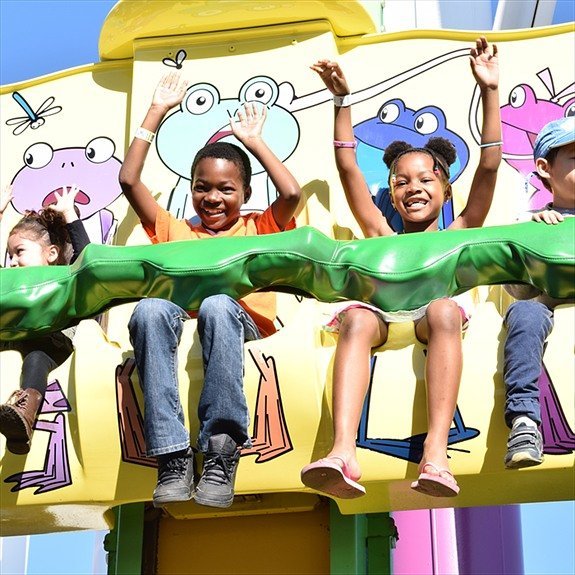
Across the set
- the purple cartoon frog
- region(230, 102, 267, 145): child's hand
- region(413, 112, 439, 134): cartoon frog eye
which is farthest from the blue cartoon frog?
the purple cartoon frog

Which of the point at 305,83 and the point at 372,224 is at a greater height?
the point at 305,83

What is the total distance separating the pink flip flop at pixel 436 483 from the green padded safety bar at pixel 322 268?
0.39 metres

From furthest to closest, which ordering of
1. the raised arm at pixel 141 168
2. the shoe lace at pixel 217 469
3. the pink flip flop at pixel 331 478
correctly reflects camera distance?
the raised arm at pixel 141 168
the shoe lace at pixel 217 469
the pink flip flop at pixel 331 478

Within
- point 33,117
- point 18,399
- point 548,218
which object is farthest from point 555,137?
point 33,117

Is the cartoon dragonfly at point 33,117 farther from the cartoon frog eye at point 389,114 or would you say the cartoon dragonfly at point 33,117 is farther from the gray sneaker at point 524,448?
the gray sneaker at point 524,448

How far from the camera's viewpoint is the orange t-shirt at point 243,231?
3.59 meters

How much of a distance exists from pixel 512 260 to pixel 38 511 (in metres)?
1.37

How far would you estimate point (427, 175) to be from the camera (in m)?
3.77

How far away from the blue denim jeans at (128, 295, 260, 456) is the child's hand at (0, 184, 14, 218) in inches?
53.2

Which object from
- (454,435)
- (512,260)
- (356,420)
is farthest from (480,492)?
(512,260)

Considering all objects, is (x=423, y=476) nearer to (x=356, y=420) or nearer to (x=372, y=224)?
(x=356, y=420)

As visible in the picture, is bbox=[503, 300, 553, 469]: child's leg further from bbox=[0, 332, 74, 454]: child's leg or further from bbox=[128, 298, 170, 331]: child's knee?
bbox=[0, 332, 74, 454]: child's leg

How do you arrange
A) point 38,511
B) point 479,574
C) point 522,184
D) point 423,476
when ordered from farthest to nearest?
point 479,574 → point 522,184 → point 38,511 → point 423,476

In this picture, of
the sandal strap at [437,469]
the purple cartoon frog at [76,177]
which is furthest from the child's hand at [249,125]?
the sandal strap at [437,469]
